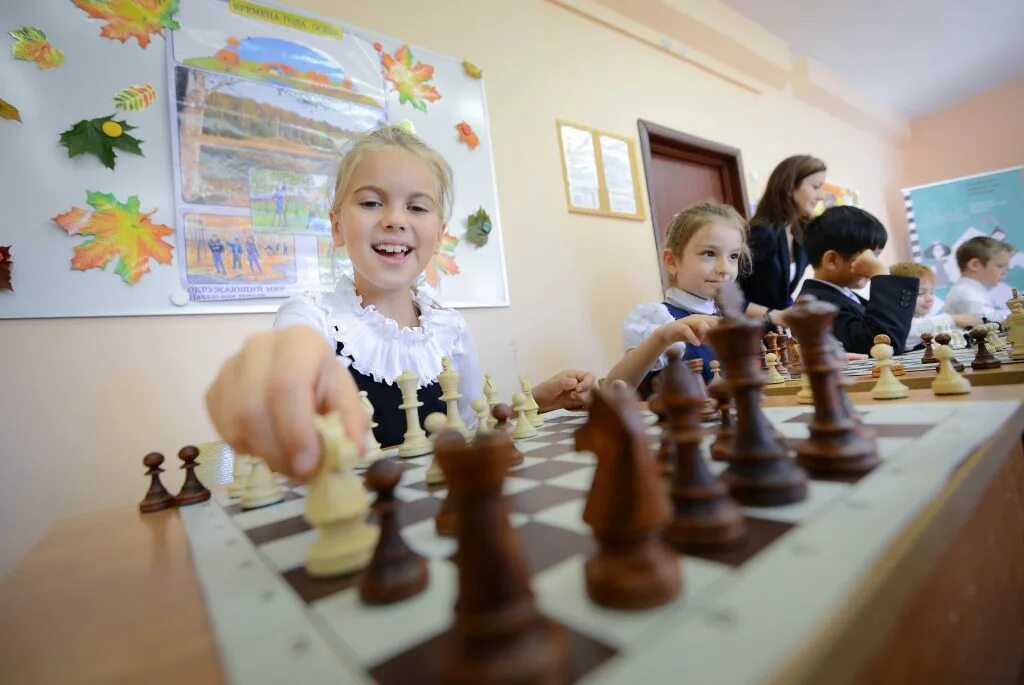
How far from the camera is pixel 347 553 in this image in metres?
0.39

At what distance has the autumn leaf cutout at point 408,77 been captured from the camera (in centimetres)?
183

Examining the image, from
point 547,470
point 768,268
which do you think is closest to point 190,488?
point 547,470

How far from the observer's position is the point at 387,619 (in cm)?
30

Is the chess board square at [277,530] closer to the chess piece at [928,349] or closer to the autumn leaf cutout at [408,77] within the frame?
the chess piece at [928,349]

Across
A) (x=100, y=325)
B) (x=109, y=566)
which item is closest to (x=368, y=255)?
(x=100, y=325)

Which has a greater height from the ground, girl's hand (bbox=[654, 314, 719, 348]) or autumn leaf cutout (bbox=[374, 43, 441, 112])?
autumn leaf cutout (bbox=[374, 43, 441, 112])

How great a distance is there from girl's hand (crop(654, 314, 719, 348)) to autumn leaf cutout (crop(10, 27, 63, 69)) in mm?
1727

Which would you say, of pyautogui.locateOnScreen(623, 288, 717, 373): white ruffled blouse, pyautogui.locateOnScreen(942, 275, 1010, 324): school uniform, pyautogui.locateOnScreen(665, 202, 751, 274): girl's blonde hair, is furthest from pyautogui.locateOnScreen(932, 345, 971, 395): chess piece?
pyautogui.locateOnScreen(942, 275, 1010, 324): school uniform

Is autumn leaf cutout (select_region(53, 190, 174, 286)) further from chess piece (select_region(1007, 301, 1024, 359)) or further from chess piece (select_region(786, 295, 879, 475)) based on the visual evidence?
chess piece (select_region(1007, 301, 1024, 359))

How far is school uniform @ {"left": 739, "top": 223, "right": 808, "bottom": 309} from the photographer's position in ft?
7.75

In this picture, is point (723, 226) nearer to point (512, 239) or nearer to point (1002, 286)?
point (512, 239)

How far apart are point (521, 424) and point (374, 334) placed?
0.54 meters

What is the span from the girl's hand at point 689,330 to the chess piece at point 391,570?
0.89 metres

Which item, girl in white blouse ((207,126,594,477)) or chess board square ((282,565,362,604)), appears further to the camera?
girl in white blouse ((207,126,594,477))
